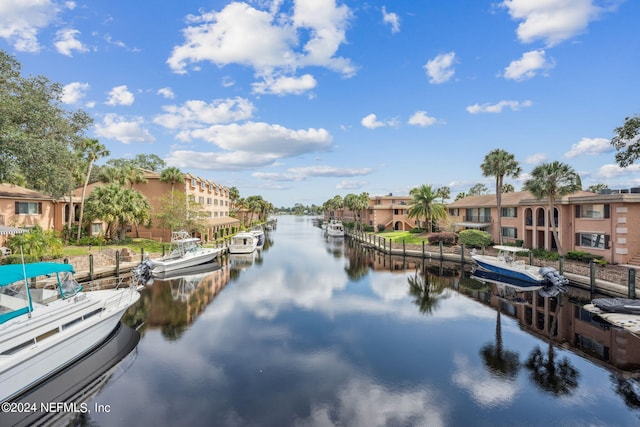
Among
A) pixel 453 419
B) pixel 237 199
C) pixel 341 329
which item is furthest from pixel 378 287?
pixel 237 199

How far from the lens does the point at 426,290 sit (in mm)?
26719

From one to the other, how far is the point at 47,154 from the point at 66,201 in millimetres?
17550

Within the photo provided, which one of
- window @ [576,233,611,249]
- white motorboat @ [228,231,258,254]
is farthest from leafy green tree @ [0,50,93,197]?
window @ [576,233,611,249]

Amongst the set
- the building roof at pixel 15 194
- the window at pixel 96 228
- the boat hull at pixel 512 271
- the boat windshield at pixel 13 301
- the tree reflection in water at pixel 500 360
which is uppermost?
the building roof at pixel 15 194

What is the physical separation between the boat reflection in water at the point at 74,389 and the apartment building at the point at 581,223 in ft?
114

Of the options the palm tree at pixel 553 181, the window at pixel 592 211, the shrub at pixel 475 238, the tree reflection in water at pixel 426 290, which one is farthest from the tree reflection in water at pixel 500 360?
the shrub at pixel 475 238

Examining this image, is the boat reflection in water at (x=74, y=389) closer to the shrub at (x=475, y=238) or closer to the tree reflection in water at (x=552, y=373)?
the tree reflection in water at (x=552, y=373)

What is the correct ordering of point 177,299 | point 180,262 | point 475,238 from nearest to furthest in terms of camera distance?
point 177,299, point 180,262, point 475,238

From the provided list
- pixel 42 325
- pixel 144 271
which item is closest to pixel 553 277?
pixel 42 325

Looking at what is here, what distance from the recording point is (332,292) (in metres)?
26.5

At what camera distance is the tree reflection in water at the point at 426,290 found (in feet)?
73.8

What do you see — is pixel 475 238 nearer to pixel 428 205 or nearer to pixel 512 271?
pixel 512 271

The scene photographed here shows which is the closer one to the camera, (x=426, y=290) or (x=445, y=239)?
(x=426, y=290)

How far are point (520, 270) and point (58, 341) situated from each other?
30280mm
